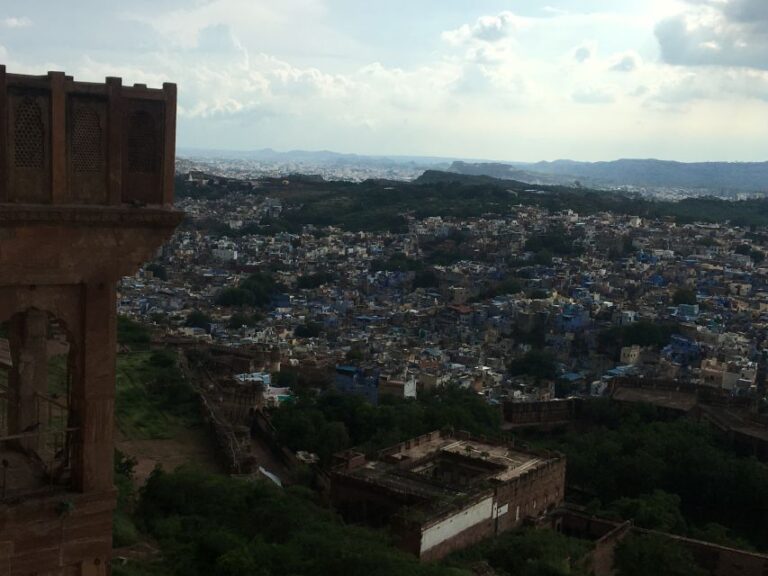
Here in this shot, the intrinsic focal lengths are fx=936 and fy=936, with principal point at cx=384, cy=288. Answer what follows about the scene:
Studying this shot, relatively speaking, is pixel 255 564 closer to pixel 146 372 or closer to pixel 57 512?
pixel 57 512

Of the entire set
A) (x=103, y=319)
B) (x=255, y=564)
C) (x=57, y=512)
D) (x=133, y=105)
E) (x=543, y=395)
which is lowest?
(x=543, y=395)

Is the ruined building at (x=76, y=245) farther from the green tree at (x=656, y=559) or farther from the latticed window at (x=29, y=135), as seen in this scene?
the green tree at (x=656, y=559)

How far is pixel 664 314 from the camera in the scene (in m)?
56.1

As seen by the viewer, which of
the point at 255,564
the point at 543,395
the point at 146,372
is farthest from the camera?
the point at 543,395

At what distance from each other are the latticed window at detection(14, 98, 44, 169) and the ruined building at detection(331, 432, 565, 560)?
1566 cm

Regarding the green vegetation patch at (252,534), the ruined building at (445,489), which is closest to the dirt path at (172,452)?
the green vegetation patch at (252,534)

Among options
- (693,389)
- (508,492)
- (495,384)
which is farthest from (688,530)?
(495,384)

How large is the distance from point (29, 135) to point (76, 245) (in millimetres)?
808

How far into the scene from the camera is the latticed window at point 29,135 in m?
6.29

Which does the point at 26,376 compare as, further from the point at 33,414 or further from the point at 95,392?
the point at 95,392

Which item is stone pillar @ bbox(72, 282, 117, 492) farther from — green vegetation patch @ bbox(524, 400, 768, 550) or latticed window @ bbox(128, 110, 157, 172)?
green vegetation patch @ bbox(524, 400, 768, 550)

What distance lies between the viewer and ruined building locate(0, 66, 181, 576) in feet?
20.7

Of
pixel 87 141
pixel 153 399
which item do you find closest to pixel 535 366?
pixel 153 399

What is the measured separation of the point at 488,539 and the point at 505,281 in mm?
46666
